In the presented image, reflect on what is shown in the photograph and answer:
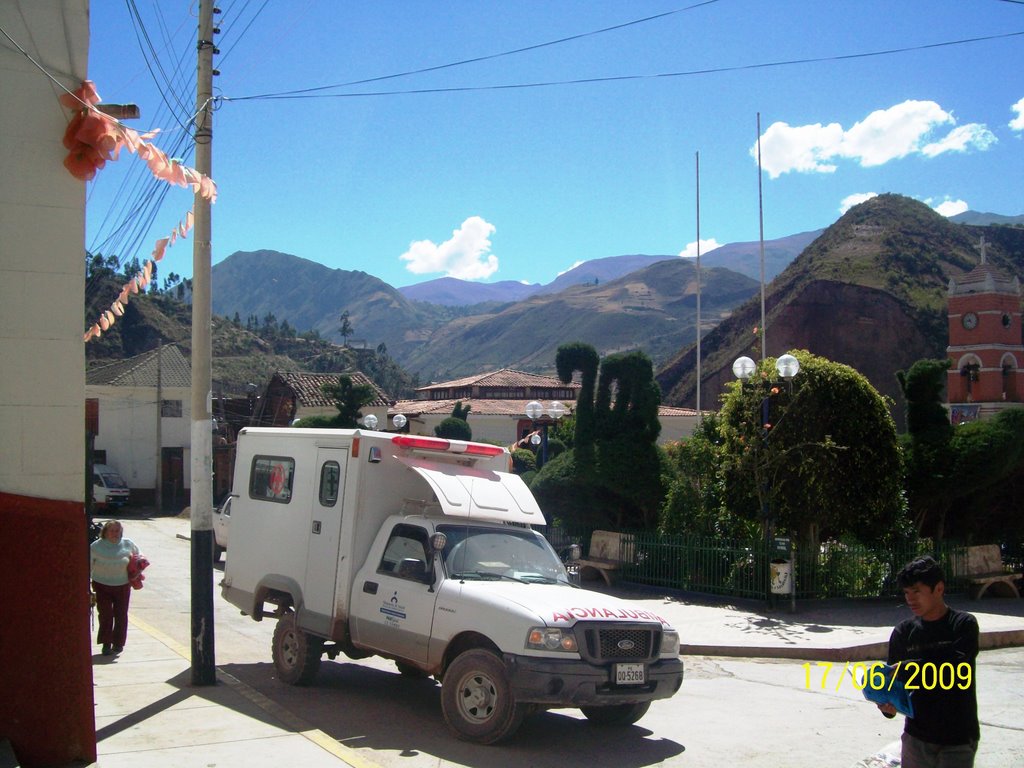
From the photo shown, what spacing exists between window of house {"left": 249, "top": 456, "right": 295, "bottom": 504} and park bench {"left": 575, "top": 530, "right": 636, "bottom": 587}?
917 cm

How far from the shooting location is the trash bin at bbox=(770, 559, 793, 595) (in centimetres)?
1611

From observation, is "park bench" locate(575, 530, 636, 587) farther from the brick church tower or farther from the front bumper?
the brick church tower

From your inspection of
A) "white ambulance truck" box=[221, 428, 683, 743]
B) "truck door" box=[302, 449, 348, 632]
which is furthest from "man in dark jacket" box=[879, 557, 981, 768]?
"truck door" box=[302, 449, 348, 632]

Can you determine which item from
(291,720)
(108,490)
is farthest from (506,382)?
(291,720)

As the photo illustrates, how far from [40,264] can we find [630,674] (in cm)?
543

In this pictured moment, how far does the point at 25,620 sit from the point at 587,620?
4.18 m

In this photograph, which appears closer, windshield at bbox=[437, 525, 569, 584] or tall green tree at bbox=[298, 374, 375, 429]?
windshield at bbox=[437, 525, 569, 584]

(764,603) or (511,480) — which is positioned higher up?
(511,480)

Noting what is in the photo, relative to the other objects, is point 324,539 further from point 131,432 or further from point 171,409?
point 171,409

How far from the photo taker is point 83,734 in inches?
235

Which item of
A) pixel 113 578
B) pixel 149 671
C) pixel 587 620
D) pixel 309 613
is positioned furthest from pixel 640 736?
pixel 113 578

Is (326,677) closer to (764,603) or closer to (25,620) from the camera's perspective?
(25,620)

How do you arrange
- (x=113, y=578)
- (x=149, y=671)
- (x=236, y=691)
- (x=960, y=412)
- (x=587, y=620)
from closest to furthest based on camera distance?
1. (x=587, y=620)
2. (x=236, y=691)
3. (x=149, y=671)
4. (x=113, y=578)
5. (x=960, y=412)
